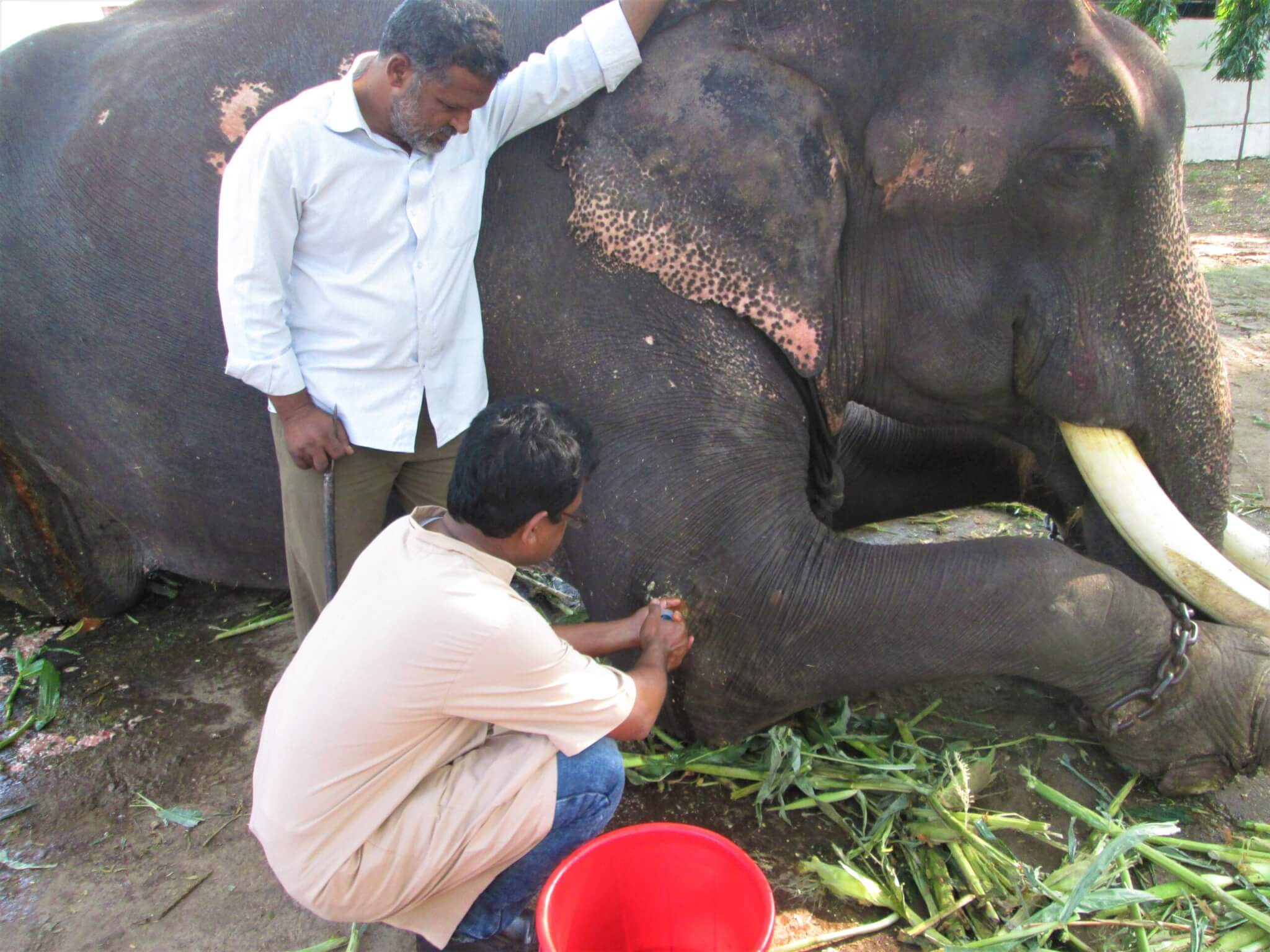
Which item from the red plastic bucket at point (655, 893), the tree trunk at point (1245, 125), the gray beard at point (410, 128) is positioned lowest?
the tree trunk at point (1245, 125)

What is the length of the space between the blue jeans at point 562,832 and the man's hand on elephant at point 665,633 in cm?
23

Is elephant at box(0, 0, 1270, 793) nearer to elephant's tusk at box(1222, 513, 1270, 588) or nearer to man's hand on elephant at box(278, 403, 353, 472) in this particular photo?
elephant's tusk at box(1222, 513, 1270, 588)

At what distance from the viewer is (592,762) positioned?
6.47 ft

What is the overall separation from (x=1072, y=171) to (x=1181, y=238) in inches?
14.4

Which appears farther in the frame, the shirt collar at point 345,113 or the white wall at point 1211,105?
the white wall at point 1211,105

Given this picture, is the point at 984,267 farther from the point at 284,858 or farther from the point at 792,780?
the point at 284,858

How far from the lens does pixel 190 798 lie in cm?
272

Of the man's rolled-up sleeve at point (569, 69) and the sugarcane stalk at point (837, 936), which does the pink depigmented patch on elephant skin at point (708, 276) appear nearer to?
the man's rolled-up sleeve at point (569, 69)

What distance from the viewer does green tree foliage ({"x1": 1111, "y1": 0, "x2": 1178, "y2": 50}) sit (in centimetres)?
1503

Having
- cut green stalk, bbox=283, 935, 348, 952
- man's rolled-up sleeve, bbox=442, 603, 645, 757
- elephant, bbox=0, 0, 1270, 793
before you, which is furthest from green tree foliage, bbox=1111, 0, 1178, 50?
cut green stalk, bbox=283, 935, 348, 952

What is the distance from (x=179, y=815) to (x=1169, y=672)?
2286mm

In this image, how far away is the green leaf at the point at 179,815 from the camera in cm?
261

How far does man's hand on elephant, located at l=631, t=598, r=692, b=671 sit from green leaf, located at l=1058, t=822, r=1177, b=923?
2.78 feet

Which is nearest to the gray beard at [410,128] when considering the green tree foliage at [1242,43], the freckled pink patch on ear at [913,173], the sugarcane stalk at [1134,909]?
the freckled pink patch on ear at [913,173]
